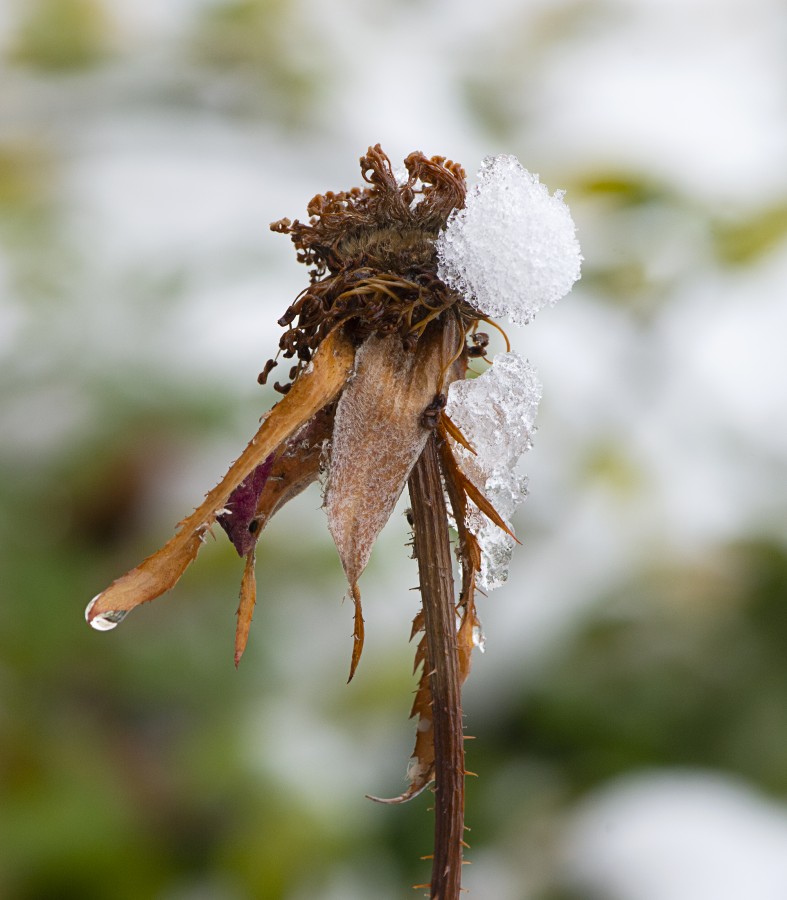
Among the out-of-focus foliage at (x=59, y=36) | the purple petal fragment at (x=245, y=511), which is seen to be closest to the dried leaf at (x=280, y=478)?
the purple petal fragment at (x=245, y=511)

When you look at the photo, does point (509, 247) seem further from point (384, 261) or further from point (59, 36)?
point (59, 36)

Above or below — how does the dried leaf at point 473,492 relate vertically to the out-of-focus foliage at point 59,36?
below

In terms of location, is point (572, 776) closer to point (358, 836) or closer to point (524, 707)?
point (524, 707)

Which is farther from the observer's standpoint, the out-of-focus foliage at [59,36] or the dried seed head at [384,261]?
the out-of-focus foliage at [59,36]

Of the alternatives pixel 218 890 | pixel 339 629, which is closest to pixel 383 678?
pixel 339 629

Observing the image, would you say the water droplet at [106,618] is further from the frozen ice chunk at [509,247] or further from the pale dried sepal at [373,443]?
the frozen ice chunk at [509,247]

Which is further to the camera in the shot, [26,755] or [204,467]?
[204,467]
